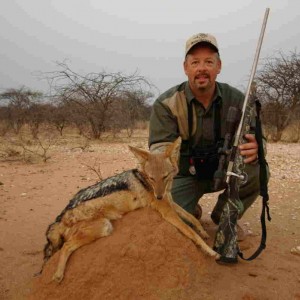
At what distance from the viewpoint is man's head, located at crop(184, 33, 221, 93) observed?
4.21 metres

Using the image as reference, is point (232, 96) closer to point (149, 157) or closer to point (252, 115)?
point (252, 115)

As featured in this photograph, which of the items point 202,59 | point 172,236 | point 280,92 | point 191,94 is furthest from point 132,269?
point 280,92

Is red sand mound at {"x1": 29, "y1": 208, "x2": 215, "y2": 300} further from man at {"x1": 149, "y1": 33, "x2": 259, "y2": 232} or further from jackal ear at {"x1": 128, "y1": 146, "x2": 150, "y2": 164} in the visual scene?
man at {"x1": 149, "y1": 33, "x2": 259, "y2": 232}

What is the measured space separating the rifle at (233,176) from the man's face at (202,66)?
0.62 metres

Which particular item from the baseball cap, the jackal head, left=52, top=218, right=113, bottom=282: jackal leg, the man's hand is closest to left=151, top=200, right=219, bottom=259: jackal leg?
the jackal head

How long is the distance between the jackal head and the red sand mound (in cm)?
35

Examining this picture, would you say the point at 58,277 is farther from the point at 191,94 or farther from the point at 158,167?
the point at 191,94

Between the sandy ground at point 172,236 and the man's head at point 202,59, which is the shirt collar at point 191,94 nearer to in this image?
the man's head at point 202,59

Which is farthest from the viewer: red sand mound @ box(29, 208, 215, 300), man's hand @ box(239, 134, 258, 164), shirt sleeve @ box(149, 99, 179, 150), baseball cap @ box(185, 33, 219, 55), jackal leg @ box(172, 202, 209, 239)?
shirt sleeve @ box(149, 99, 179, 150)

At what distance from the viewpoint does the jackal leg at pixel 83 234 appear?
3.13 meters

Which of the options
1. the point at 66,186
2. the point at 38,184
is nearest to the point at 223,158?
the point at 66,186

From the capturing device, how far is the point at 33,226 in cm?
523

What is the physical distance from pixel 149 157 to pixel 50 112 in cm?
1725

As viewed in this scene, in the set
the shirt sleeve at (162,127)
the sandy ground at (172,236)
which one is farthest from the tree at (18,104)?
the shirt sleeve at (162,127)
